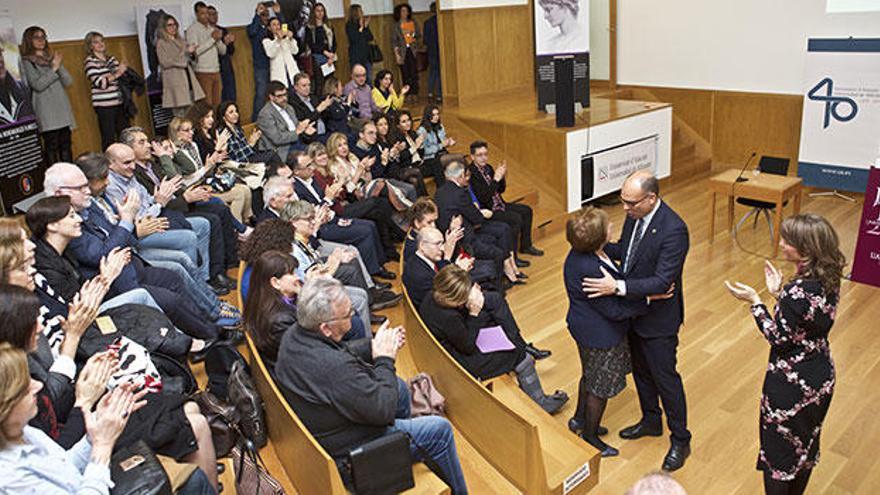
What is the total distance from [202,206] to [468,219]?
2107 mm

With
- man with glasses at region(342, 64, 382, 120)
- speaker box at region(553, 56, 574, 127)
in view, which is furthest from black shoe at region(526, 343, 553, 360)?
man with glasses at region(342, 64, 382, 120)

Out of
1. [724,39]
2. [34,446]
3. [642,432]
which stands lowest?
[642,432]

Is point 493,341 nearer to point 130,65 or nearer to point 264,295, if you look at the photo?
point 264,295

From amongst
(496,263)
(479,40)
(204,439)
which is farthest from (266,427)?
(479,40)

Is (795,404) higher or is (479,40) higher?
(479,40)

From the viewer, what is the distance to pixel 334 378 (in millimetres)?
2590

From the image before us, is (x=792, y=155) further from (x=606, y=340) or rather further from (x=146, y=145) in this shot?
(x=146, y=145)

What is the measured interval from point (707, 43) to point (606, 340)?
7044mm

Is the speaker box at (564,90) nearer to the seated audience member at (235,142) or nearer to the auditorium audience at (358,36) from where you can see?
the auditorium audience at (358,36)

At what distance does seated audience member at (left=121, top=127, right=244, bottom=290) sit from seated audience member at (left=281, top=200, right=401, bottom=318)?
84 cm

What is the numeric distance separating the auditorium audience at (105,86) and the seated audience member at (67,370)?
14.3 ft

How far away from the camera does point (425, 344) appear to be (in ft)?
12.1

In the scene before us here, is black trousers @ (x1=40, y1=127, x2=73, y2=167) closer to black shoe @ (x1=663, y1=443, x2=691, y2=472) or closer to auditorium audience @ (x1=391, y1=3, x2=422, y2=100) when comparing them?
auditorium audience @ (x1=391, y1=3, x2=422, y2=100)

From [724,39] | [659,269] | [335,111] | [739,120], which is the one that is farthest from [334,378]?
[724,39]
